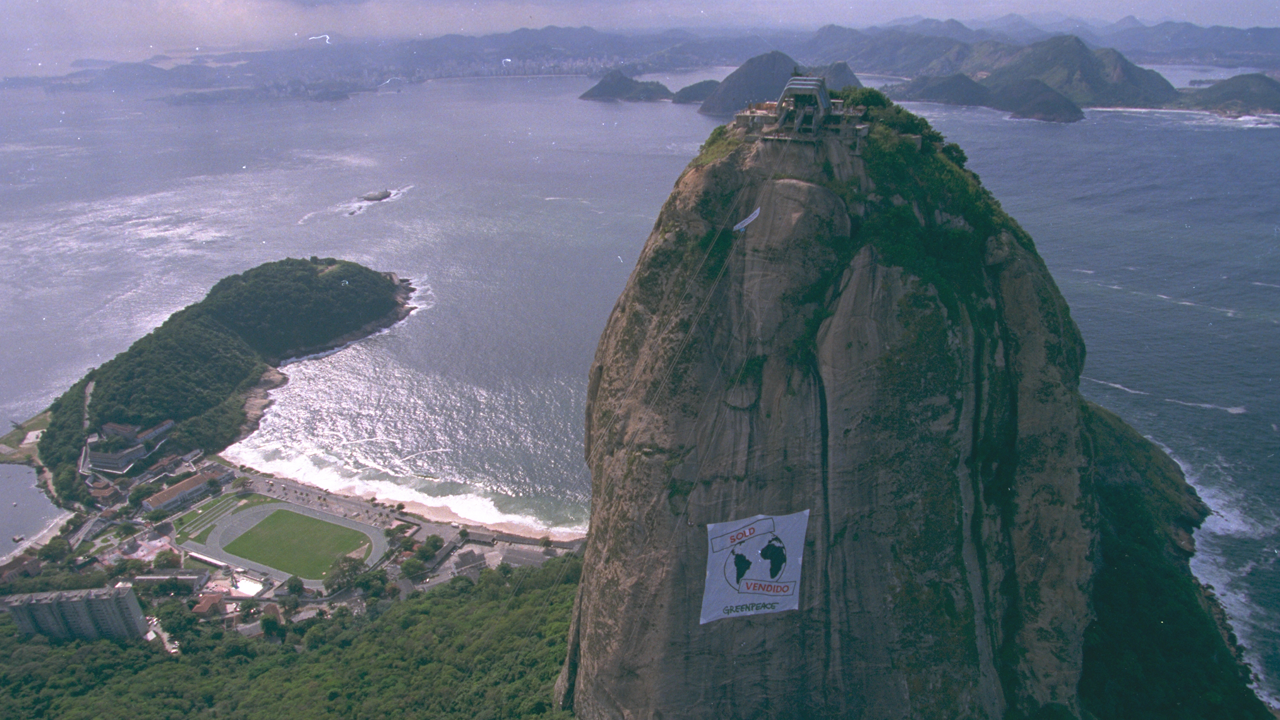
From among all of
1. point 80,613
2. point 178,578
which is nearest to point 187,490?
point 178,578

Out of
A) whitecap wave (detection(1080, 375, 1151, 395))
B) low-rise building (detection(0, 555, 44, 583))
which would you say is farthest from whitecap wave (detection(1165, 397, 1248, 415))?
low-rise building (detection(0, 555, 44, 583))

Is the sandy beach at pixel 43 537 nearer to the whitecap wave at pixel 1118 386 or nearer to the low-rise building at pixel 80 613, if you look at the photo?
the low-rise building at pixel 80 613

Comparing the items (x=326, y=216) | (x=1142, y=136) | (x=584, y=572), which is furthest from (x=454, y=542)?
(x=1142, y=136)

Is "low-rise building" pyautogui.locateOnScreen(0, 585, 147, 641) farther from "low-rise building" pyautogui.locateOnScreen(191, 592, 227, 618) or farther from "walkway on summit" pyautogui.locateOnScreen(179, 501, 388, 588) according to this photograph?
"walkway on summit" pyautogui.locateOnScreen(179, 501, 388, 588)

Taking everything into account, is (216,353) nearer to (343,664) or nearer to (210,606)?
(210,606)

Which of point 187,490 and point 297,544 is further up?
point 187,490

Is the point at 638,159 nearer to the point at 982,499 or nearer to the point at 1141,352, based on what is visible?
the point at 1141,352

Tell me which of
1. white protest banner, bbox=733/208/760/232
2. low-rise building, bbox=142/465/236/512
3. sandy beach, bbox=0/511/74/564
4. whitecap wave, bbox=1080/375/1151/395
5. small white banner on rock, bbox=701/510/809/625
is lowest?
sandy beach, bbox=0/511/74/564
